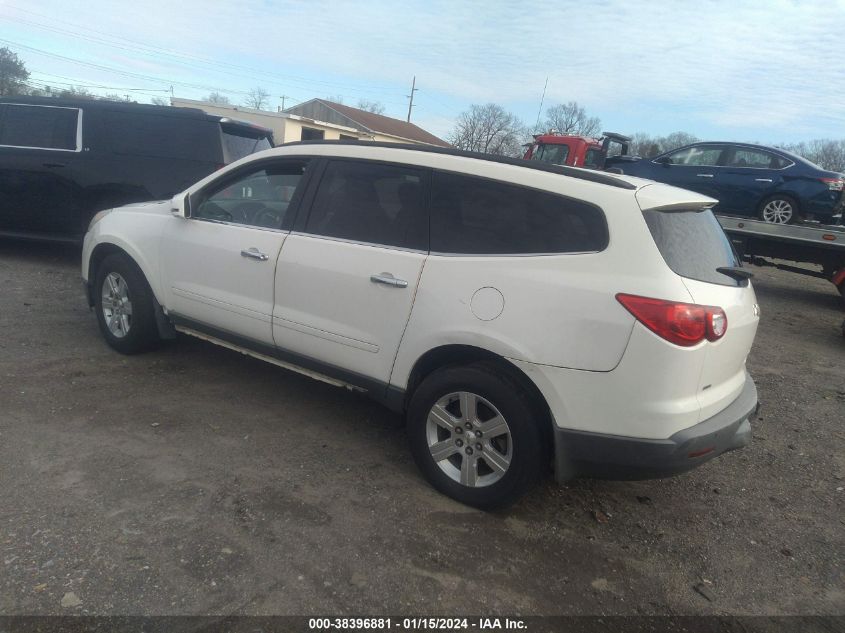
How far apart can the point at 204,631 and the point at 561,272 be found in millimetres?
2089

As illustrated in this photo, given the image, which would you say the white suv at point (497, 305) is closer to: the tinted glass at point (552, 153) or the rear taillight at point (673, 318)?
the rear taillight at point (673, 318)

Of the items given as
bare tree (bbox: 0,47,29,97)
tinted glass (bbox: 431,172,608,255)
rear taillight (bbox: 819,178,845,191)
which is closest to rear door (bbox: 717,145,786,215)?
rear taillight (bbox: 819,178,845,191)

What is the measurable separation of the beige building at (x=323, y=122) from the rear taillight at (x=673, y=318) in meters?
25.0

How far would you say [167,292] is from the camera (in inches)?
179

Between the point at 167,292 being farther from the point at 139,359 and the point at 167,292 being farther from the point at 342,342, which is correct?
the point at 342,342

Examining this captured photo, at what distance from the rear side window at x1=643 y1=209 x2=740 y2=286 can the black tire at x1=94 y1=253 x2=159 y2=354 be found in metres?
3.67

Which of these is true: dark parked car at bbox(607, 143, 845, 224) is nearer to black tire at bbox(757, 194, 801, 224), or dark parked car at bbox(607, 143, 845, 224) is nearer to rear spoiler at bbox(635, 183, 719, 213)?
black tire at bbox(757, 194, 801, 224)

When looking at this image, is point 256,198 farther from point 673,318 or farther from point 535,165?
point 673,318

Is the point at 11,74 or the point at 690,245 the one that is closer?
the point at 690,245

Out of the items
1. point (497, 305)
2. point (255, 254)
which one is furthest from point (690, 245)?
point (255, 254)

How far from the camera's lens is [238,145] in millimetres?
7570

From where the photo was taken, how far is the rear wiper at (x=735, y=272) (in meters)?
3.05

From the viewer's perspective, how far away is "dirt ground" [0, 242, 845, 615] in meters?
2.56

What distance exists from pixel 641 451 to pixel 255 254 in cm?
258
